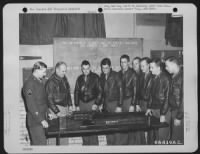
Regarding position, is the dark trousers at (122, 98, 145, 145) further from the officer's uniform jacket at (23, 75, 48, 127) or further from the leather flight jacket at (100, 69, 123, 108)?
the officer's uniform jacket at (23, 75, 48, 127)

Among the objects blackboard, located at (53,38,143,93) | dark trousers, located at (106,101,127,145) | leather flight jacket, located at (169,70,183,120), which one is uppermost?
blackboard, located at (53,38,143,93)

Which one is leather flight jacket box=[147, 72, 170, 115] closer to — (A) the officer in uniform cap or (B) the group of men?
(B) the group of men

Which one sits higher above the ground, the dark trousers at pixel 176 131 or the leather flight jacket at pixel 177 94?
the leather flight jacket at pixel 177 94

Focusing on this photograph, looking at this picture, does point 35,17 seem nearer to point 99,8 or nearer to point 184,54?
point 99,8

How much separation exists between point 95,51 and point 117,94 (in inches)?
4.4

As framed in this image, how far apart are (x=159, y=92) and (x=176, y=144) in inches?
5.0

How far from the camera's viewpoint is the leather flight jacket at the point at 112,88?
73cm

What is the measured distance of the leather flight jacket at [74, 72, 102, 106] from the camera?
0.73 metres

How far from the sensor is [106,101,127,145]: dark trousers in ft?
2.39

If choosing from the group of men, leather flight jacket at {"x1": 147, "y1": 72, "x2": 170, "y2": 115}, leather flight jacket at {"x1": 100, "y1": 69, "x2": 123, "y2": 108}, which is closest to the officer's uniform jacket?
the group of men

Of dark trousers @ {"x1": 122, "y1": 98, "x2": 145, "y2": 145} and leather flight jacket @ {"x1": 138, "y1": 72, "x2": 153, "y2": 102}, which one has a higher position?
leather flight jacket @ {"x1": 138, "y1": 72, "x2": 153, "y2": 102}

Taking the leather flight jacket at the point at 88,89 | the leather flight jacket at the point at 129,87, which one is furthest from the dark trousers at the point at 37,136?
the leather flight jacket at the point at 129,87

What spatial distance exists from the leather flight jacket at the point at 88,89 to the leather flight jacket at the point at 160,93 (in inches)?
4.9

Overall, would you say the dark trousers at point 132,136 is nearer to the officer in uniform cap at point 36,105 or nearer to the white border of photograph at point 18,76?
the white border of photograph at point 18,76
